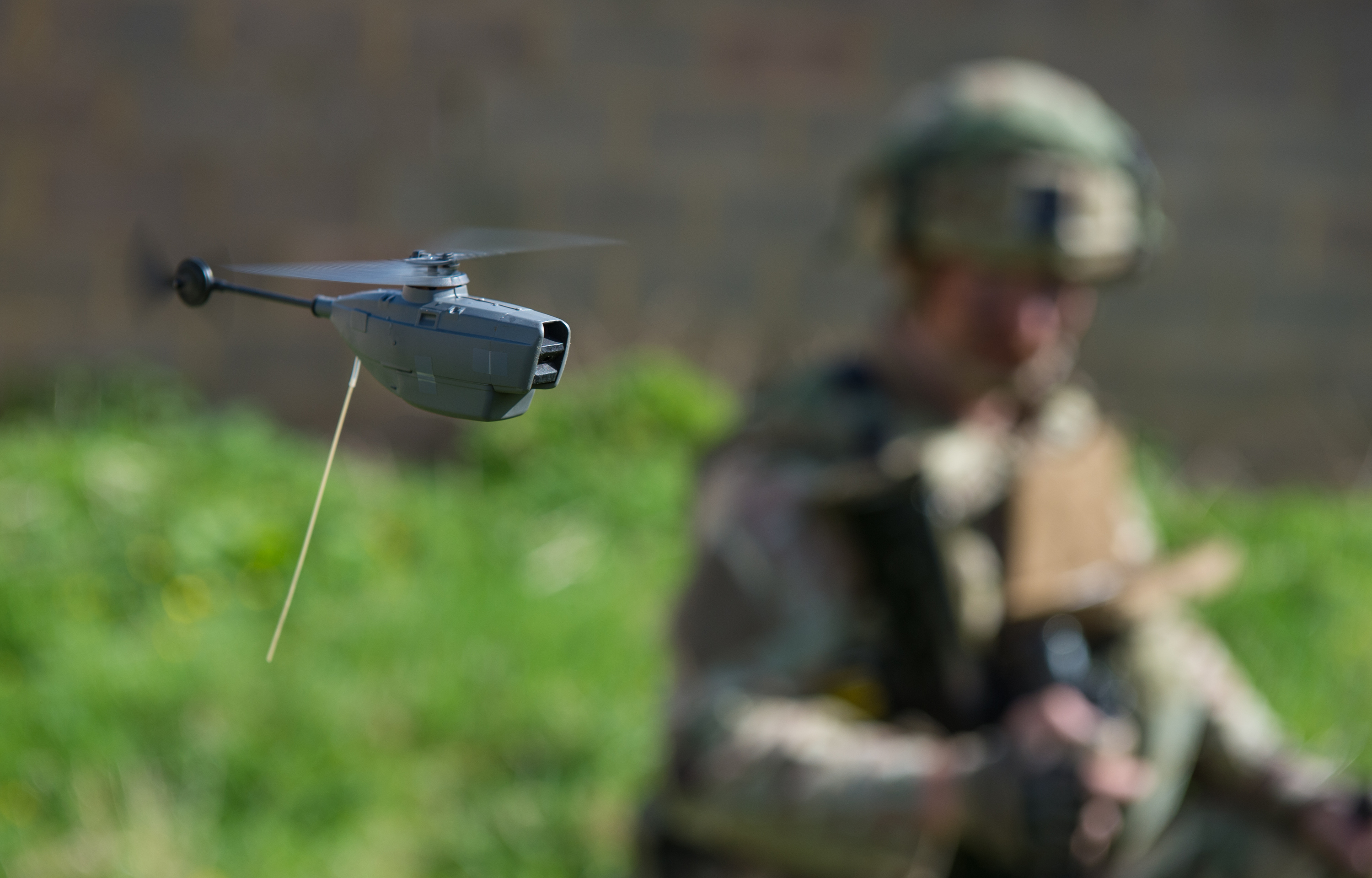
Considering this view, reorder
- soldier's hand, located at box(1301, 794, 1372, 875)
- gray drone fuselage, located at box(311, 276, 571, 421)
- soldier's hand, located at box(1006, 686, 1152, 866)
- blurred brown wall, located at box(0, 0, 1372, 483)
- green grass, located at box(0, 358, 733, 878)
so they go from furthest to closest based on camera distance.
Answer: blurred brown wall, located at box(0, 0, 1372, 483) < green grass, located at box(0, 358, 733, 878) < soldier's hand, located at box(1301, 794, 1372, 875) < soldier's hand, located at box(1006, 686, 1152, 866) < gray drone fuselage, located at box(311, 276, 571, 421)

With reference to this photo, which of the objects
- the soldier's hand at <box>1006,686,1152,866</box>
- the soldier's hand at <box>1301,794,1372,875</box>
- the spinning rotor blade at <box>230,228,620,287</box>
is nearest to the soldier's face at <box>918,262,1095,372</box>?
the soldier's hand at <box>1006,686,1152,866</box>

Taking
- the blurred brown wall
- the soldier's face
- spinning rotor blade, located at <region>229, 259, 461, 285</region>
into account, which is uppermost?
the blurred brown wall

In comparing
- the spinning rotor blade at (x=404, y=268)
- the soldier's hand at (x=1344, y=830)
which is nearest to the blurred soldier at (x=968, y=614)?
the soldier's hand at (x=1344, y=830)

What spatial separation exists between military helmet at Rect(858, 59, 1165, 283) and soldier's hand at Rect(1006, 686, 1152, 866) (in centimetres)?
77

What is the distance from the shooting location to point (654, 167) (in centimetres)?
482

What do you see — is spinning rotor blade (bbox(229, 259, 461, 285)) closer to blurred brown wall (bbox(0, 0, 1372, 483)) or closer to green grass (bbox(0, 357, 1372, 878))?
green grass (bbox(0, 357, 1372, 878))

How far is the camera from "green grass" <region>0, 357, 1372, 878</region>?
115 inches

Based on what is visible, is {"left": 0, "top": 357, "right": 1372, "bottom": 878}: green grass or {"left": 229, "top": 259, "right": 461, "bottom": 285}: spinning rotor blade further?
{"left": 0, "top": 357, "right": 1372, "bottom": 878}: green grass

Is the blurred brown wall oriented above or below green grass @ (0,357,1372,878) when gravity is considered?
above

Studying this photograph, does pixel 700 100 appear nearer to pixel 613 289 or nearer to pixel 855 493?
pixel 613 289

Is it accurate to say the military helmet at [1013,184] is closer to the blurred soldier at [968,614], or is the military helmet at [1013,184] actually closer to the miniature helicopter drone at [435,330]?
the blurred soldier at [968,614]

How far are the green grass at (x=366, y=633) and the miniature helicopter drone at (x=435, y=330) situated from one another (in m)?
2.54

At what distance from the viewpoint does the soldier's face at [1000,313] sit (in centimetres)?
243

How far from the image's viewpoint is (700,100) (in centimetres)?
486
